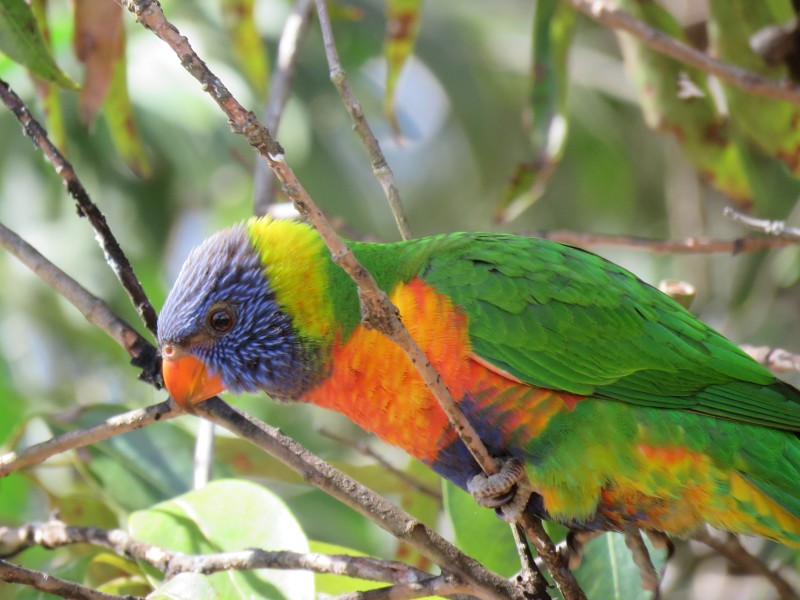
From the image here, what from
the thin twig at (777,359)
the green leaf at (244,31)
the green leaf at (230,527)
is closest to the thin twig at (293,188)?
the green leaf at (230,527)

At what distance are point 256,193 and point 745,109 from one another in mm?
1525

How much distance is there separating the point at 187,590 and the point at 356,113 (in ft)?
3.50

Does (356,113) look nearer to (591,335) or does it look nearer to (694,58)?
(591,335)

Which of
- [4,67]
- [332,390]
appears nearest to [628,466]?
[332,390]

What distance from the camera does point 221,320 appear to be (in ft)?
7.71

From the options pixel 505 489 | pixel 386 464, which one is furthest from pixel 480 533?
pixel 386 464

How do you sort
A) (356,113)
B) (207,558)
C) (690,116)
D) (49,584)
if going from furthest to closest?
(690,116) < (356,113) < (207,558) < (49,584)

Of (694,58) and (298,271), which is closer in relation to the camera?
(298,271)

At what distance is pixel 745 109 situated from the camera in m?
2.71

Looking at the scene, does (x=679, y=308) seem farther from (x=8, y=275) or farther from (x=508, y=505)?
(x=8, y=275)

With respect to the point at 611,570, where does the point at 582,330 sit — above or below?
above

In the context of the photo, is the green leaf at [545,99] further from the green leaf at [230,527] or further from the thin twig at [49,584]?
the thin twig at [49,584]

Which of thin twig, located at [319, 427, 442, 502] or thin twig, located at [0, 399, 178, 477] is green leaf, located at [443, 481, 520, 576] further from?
thin twig, located at [0, 399, 178, 477]

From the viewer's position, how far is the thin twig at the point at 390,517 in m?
1.81
